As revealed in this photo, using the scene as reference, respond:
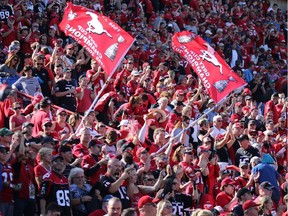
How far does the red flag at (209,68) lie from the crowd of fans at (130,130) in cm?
30

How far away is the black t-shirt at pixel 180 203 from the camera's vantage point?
12.3 metres

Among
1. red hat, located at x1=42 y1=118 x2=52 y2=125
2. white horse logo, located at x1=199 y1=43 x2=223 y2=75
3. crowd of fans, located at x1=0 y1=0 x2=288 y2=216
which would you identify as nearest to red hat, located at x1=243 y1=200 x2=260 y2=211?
crowd of fans, located at x1=0 y1=0 x2=288 y2=216

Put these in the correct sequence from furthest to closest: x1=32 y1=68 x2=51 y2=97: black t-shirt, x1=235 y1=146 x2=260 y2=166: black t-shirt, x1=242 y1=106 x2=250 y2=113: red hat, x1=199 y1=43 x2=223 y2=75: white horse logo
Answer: x1=242 y1=106 x2=250 y2=113: red hat → x1=199 y1=43 x2=223 y2=75: white horse logo → x1=32 y1=68 x2=51 y2=97: black t-shirt → x1=235 y1=146 x2=260 y2=166: black t-shirt

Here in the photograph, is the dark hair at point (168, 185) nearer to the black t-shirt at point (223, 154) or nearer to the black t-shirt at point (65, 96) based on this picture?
the black t-shirt at point (223, 154)

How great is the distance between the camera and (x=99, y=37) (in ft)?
49.4

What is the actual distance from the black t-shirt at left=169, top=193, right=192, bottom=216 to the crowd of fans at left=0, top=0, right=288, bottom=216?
18mm

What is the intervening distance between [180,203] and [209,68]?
4377mm

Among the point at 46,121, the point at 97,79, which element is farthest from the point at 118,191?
the point at 97,79

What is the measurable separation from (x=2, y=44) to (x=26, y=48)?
0.45 metres

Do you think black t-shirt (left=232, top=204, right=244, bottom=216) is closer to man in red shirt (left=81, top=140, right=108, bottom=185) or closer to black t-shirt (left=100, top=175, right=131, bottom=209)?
black t-shirt (left=100, top=175, right=131, bottom=209)

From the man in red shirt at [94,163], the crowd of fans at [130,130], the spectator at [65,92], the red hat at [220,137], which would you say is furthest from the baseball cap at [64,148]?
the red hat at [220,137]

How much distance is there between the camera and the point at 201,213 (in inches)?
415

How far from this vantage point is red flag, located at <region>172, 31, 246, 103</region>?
16.2 m

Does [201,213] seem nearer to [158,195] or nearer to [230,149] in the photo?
[158,195]
